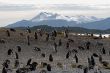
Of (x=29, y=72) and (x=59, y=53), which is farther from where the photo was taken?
(x=59, y=53)

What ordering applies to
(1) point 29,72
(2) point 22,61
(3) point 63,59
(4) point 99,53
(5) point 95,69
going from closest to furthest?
(1) point 29,72
(5) point 95,69
(2) point 22,61
(3) point 63,59
(4) point 99,53

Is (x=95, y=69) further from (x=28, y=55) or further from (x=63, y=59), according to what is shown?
(x=28, y=55)

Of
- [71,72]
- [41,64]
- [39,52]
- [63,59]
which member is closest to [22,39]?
[39,52]

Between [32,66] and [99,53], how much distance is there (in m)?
24.3

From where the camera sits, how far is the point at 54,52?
241 feet

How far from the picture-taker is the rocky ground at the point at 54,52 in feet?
191

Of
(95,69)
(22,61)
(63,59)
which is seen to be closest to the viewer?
(95,69)

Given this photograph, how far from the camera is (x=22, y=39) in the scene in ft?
264

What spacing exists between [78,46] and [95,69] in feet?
73.5

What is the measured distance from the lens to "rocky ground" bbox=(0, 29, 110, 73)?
5819cm

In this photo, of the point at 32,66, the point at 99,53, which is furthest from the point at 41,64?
the point at 99,53

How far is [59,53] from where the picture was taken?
7225 centimetres

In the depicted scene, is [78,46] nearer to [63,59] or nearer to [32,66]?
[63,59]

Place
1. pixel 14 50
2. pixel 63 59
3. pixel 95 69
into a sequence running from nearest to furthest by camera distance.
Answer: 1. pixel 95 69
2. pixel 63 59
3. pixel 14 50
